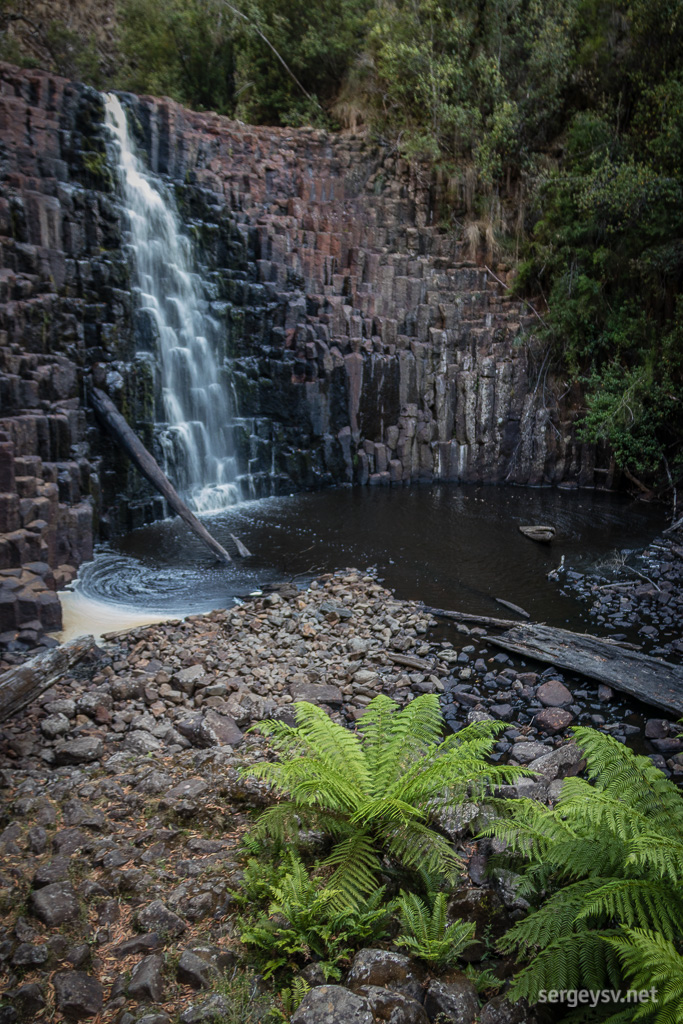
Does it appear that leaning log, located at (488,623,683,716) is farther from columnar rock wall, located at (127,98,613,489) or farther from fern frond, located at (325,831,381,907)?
columnar rock wall, located at (127,98,613,489)

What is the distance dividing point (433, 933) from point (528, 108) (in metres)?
22.4

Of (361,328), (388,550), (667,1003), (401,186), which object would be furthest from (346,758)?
(401,186)

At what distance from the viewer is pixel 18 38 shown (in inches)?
843

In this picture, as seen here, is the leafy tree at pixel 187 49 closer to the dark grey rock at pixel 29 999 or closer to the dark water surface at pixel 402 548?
the dark water surface at pixel 402 548

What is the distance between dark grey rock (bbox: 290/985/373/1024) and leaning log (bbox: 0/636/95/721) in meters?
3.75

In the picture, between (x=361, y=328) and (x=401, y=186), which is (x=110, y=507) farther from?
(x=401, y=186)

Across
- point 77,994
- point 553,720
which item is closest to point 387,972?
point 77,994

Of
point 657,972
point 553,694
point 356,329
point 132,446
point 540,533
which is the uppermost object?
point 356,329

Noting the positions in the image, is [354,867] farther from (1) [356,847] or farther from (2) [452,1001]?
(2) [452,1001]

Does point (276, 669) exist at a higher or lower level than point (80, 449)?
lower

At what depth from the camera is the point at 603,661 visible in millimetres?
7457

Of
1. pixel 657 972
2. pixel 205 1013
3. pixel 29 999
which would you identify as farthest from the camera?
pixel 29 999

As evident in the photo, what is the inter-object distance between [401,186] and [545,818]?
798 inches

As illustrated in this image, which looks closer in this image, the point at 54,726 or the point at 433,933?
the point at 433,933
